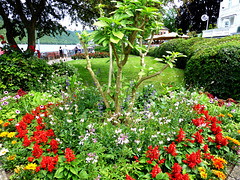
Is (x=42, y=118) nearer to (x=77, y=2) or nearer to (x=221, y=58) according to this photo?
(x=221, y=58)

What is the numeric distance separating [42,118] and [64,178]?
1.28 m

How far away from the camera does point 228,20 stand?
29.7 meters

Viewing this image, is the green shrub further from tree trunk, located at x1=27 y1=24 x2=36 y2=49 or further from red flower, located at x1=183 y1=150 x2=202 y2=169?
red flower, located at x1=183 y1=150 x2=202 y2=169

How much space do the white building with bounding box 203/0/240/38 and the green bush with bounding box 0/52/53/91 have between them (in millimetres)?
26520

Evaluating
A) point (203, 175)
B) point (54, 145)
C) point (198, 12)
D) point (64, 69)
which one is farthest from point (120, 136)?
point (198, 12)

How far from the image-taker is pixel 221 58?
4.86 meters

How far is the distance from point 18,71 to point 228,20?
36.7 metres

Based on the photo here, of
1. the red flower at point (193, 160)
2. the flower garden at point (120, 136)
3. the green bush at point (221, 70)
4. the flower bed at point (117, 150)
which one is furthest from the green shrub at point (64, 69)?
the red flower at point (193, 160)

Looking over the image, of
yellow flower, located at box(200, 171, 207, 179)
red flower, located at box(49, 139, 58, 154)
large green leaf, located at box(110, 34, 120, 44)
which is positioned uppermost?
large green leaf, located at box(110, 34, 120, 44)

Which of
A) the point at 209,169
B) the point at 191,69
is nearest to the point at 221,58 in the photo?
the point at 191,69

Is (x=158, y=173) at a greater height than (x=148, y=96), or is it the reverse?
(x=148, y=96)

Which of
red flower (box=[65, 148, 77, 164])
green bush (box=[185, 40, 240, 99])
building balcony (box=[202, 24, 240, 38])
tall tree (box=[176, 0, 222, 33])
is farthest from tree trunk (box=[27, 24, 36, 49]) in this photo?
tall tree (box=[176, 0, 222, 33])

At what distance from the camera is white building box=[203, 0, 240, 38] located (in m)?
22.9

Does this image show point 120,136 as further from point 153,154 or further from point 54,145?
point 54,145
